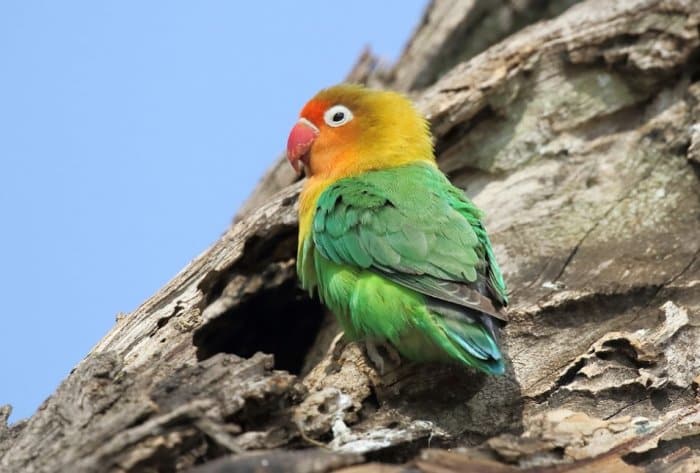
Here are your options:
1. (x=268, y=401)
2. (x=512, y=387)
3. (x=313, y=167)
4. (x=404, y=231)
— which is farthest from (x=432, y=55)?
(x=268, y=401)

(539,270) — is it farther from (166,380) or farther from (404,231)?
(166,380)

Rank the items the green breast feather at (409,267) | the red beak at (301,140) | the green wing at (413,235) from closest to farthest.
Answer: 1. the green breast feather at (409,267)
2. the green wing at (413,235)
3. the red beak at (301,140)

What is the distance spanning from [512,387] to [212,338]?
2148mm

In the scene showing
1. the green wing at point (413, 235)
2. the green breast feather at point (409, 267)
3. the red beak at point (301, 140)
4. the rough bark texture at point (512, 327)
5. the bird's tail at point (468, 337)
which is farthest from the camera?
the red beak at point (301, 140)

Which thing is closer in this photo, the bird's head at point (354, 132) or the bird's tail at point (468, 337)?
the bird's tail at point (468, 337)

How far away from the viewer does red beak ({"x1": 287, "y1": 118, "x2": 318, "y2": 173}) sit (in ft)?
22.3

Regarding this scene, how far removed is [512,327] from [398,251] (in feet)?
3.31

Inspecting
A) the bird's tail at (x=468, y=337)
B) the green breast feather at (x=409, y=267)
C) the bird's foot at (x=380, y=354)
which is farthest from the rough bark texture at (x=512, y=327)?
the bird's tail at (x=468, y=337)

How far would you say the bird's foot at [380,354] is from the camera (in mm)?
5180

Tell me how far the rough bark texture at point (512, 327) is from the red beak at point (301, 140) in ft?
1.14

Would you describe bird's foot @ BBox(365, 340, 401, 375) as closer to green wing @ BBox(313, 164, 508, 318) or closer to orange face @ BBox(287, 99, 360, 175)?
green wing @ BBox(313, 164, 508, 318)

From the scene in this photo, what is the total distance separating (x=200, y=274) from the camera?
5945 mm

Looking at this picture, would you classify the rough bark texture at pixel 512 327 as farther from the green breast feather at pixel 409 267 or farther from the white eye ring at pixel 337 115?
the white eye ring at pixel 337 115

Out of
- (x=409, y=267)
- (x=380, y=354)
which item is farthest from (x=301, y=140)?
(x=380, y=354)
